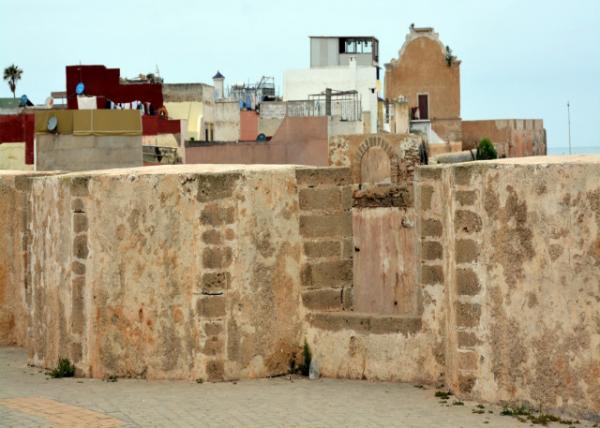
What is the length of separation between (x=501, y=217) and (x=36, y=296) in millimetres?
5521

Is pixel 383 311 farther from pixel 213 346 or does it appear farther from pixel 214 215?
pixel 214 215

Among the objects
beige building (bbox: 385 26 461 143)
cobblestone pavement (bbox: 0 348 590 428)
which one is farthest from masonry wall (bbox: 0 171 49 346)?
beige building (bbox: 385 26 461 143)

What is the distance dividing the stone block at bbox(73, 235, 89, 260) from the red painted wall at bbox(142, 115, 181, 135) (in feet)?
75.6

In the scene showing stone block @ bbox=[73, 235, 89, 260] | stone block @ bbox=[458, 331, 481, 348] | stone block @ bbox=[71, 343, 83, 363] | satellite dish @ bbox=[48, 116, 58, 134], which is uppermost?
satellite dish @ bbox=[48, 116, 58, 134]

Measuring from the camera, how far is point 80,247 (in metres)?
12.0

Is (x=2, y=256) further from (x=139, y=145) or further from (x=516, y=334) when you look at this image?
(x=139, y=145)

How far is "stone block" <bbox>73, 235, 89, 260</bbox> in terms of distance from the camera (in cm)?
1194

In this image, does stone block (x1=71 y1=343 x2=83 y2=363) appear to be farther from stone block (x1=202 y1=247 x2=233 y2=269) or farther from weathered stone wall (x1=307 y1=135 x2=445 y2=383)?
weathered stone wall (x1=307 y1=135 x2=445 y2=383)

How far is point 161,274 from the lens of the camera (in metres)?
11.6

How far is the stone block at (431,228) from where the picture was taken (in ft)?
36.4

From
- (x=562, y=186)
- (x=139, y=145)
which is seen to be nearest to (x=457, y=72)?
(x=139, y=145)

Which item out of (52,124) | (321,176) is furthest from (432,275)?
(52,124)

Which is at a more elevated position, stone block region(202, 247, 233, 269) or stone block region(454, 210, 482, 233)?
stone block region(454, 210, 482, 233)

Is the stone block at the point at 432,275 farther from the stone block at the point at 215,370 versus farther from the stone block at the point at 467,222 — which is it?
the stone block at the point at 215,370
